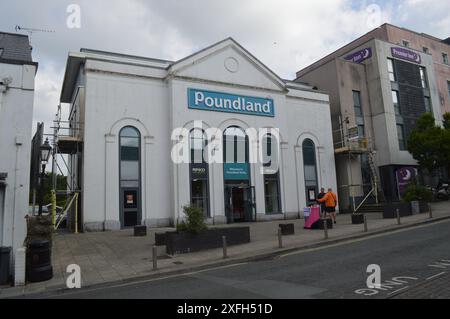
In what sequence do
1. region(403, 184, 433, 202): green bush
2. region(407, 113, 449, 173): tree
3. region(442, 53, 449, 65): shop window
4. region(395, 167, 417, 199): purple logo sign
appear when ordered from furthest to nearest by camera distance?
1. region(442, 53, 449, 65): shop window
2. region(395, 167, 417, 199): purple logo sign
3. region(407, 113, 449, 173): tree
4. region(403, 184, 433, 202): green bush

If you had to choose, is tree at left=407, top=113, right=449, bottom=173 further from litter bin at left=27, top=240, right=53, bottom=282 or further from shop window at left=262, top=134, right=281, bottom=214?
litter bin at left=27, top=240, right=53, bottom=282

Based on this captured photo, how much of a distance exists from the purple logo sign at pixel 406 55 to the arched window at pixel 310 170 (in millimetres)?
12962

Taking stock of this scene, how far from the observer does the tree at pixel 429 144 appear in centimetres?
2752

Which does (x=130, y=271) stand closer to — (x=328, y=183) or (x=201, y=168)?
(x=201, y=168)

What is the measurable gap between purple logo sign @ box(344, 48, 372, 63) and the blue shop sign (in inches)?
657

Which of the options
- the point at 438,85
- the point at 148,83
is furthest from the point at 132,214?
the point at 438,85

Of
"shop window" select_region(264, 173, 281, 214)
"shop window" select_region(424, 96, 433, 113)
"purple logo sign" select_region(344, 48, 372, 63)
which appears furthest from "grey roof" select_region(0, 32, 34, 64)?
"shop window" select_region(424, 96, 433, 113)

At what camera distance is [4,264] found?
31.8ft

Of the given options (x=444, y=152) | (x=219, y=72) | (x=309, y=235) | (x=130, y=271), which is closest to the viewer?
(x=130, y=271)

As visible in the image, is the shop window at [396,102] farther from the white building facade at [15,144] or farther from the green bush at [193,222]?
the white building facade at [15,144]

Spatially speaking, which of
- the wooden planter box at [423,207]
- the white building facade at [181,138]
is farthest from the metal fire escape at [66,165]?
the wooden planter box at [423,207]

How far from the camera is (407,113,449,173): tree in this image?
27.5 meters
